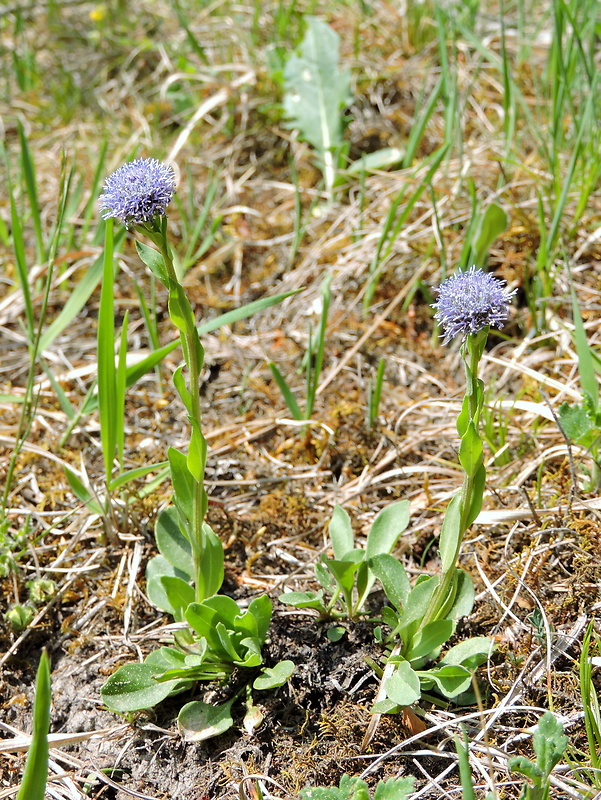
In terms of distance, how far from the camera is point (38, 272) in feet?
9.81

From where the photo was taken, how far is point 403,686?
168cm

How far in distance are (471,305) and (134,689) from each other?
1.24 metres

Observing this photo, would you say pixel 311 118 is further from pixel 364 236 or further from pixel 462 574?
pixel 462 574

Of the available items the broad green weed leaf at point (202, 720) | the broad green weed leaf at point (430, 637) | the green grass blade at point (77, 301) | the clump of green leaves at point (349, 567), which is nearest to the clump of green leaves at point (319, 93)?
the green grass blade at point (77, 301)

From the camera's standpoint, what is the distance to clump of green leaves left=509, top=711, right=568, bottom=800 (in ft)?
4.59

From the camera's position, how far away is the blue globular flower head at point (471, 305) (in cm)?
→ 149

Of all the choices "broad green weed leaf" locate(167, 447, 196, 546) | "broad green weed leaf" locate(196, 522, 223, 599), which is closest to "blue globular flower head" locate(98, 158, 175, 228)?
"broad green weed leaf" locate(167, 447, 196, 546)

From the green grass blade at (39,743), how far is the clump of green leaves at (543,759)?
0.87 metres

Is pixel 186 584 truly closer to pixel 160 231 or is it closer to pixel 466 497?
pixel 466 497

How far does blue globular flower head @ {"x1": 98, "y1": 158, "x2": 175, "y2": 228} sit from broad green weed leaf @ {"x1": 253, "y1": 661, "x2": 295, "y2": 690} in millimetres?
1112

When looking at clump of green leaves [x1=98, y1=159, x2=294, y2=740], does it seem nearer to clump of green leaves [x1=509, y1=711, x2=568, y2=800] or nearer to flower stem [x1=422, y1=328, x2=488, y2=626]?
flower stem [x1=422, y1=328, x2=488, y2=626]

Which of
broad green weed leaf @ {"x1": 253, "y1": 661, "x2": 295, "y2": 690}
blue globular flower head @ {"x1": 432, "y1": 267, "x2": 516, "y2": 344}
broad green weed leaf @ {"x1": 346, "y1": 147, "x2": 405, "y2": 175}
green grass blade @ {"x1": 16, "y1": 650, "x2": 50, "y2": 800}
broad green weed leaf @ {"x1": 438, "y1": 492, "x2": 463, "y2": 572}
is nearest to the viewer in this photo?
green grass blade @ {"x1": 16, "y1": 650, "x2": 50, "y2": 800}

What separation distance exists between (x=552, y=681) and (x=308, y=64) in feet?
9.98

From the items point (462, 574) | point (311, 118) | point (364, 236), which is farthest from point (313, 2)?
point (462, 574)
